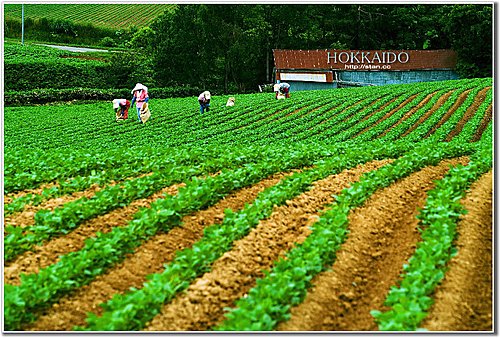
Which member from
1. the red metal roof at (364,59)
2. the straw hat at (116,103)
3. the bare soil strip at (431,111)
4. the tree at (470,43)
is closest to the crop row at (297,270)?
the bare soil strip at (431,111)

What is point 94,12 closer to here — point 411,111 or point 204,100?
point 204,100

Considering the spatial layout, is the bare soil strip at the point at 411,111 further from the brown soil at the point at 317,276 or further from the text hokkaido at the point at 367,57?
the brown soil at the point at 317,276

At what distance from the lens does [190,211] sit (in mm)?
6887

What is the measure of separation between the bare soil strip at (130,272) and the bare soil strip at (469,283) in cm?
259

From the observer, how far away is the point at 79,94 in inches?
967

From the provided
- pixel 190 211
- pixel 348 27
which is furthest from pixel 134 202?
pixel 348 27

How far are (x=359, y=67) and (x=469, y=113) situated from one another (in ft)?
36.0

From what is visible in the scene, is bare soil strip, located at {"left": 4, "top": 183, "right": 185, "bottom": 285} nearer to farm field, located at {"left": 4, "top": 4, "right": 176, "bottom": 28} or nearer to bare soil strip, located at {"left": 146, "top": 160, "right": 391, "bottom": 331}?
bare soil strip, located at {"left": 146, "top": 160, "right": 391, "bottom": 331}

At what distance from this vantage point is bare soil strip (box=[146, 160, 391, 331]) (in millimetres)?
5004

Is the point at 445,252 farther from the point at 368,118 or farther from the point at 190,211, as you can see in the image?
the point at 368,118

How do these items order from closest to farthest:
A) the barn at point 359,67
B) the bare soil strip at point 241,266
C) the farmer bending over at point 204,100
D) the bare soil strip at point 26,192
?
1. the bare soil strip at point 241,266
2. the bare soil strip at point 26,192
3. the farmer bending over at point 204,100
4. the barn at point 359,67

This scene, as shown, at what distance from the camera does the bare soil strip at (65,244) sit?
568 cm

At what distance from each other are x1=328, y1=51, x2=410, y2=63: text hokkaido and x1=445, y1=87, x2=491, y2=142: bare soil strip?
6043mm

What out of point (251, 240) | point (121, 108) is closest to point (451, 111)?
point (121, 108)
